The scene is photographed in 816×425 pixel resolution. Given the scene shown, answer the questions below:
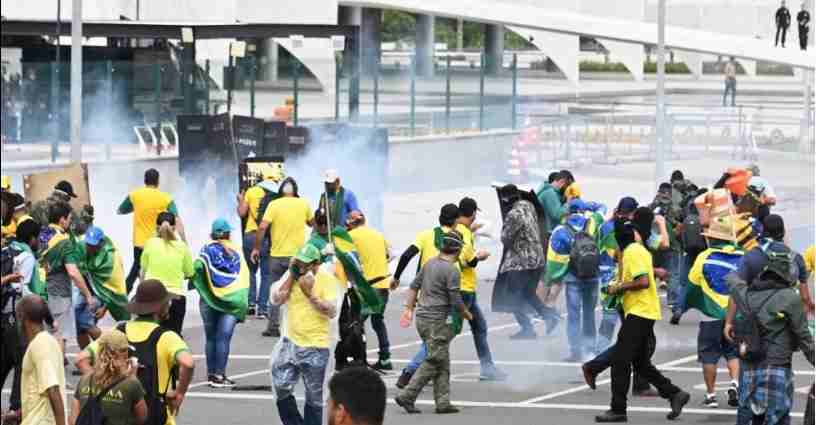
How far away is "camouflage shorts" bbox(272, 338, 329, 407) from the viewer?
13.0 metres

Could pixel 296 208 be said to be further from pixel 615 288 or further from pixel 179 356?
pixel 179 356

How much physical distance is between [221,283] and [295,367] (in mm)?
2899

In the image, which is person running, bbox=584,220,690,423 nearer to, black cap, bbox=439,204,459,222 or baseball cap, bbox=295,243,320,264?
black cap, bbox=439,204,459,222

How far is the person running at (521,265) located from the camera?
18922 millimetres

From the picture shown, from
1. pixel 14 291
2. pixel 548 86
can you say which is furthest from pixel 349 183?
pixel 548 86

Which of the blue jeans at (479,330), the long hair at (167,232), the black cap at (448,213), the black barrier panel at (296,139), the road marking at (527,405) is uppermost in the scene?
the black barrier panel at (296,139)

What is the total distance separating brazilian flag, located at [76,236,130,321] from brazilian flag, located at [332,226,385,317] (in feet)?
6.39

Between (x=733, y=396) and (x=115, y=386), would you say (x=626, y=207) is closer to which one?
(x=733, y=396)

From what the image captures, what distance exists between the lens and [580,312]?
17922mm

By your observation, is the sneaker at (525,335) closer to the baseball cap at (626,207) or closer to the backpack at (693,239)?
the backpack at (693,239)

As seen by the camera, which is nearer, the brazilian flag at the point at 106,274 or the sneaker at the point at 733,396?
the sneaker at the point at 733,396

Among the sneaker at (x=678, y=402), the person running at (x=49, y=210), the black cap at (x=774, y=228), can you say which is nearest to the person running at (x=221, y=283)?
the person running at (x=49, y=210)

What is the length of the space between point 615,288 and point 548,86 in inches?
2160

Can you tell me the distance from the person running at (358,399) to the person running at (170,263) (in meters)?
8.83
